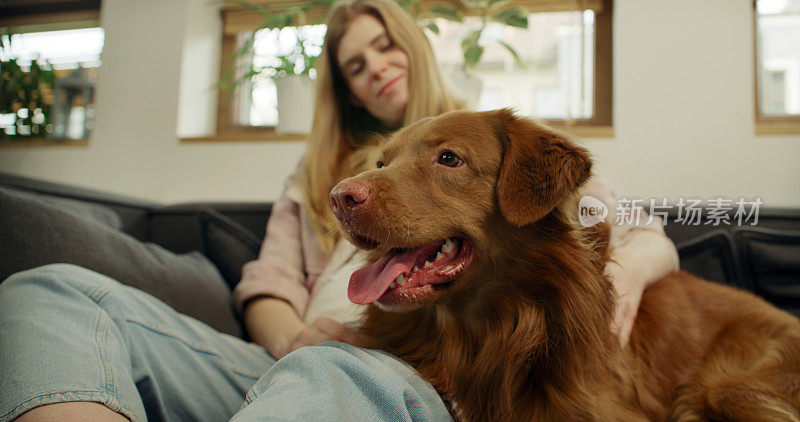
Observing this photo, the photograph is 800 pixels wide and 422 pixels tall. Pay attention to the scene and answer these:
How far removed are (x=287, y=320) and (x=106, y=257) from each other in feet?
1.58

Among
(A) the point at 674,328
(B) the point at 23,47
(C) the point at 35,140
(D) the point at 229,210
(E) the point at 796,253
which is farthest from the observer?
(B) the point at 23,47

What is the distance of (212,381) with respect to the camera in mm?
1008

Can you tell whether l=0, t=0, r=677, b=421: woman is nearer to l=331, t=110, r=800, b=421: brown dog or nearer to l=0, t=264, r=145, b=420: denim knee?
l=0, t=264, r=145, b=420: denim knee

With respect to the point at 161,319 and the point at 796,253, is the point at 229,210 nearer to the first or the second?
the point at 161,319

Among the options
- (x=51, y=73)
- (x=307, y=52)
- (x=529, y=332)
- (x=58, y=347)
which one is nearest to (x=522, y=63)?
(x=307, y=52)

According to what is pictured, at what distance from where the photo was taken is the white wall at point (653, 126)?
8.17ft

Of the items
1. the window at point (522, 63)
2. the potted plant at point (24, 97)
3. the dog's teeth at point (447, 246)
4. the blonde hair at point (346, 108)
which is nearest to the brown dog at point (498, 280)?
the dog's teeth at point (447, 246)

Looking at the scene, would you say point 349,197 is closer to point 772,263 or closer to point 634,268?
point 634,268

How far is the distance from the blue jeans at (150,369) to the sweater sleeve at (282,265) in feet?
1.26

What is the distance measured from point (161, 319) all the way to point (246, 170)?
207cm

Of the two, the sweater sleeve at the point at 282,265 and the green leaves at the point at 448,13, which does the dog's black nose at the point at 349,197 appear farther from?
the green leaves at the point at 448,13

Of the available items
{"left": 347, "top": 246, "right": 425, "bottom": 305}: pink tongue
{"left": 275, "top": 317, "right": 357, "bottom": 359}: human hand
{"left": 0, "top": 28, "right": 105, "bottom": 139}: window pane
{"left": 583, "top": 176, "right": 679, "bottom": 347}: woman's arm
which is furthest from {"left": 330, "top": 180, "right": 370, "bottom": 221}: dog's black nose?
{"left": 0, "top": 28, "right": 105, "bottom": 139}: window pane

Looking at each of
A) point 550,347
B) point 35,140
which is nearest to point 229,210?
point 550,347

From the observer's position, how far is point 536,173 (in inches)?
36.7
